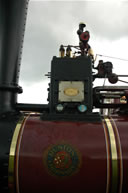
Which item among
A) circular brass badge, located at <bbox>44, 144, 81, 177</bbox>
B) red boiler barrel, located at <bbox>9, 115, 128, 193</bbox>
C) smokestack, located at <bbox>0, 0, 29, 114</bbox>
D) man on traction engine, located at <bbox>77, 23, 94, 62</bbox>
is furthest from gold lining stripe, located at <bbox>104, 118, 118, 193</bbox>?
man on traction engine, located at <bbox>77, 23, 94, 62</bbox>

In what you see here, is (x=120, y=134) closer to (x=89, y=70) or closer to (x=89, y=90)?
(x=89, y=90)

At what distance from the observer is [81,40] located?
4391 millimetres

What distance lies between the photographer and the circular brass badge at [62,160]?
3.06 metres

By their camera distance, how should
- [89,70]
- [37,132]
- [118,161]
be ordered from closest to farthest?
[118,161], [37,132], [89,70]

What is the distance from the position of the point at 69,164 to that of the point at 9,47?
2.04 meters

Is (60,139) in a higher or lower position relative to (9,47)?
lower

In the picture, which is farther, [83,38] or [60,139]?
[83,38]

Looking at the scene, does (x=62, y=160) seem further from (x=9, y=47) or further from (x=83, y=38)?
(x=83, y=38)

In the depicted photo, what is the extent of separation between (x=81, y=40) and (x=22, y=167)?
102 inches

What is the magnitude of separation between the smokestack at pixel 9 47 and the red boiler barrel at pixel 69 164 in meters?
0.81

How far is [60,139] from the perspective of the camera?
3.19m

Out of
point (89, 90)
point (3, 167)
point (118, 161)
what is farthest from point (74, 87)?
point (3, 167)

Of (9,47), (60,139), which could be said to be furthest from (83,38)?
(60,139)

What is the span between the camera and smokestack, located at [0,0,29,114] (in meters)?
3.63
